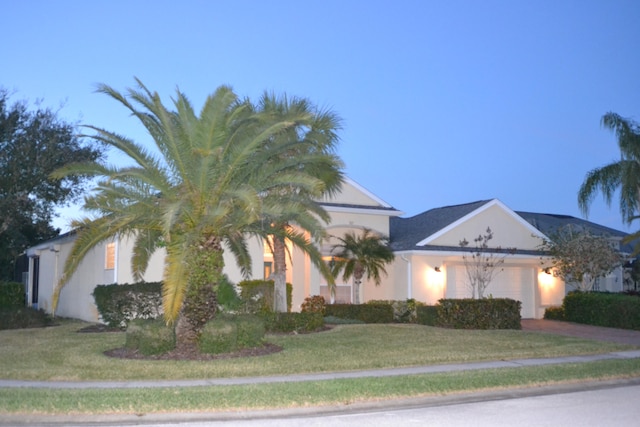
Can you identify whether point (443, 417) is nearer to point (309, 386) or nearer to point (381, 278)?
point (309, 386)

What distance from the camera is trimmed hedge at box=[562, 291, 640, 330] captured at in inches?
915

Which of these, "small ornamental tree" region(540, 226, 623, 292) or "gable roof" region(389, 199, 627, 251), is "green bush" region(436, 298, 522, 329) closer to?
"gable roof" region(389, 199, 627, 251)

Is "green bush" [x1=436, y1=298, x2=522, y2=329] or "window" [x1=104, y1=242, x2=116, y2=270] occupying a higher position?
"window" [x1=104, y1=242, x2=116, y2=270]

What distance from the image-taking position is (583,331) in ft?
74.2

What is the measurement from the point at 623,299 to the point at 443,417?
1680 cm

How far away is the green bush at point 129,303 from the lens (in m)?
20.2

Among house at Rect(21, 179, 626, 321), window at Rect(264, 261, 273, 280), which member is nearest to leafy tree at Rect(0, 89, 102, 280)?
house at Rect(21, 179, 626, 321)

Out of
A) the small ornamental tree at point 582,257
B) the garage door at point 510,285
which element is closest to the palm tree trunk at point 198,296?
the garage door at point 510,285

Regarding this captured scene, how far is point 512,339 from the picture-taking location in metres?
18.3

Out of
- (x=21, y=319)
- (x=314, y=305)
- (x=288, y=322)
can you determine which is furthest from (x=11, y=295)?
(x=288, y=322)

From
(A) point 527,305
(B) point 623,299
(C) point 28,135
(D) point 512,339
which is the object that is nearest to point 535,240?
(A) point 527,305

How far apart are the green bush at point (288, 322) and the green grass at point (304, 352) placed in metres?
0.59

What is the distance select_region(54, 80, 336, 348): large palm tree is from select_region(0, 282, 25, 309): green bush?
39.8 ft

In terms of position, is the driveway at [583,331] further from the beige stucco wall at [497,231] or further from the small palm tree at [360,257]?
the small palm tree at [360,257]
